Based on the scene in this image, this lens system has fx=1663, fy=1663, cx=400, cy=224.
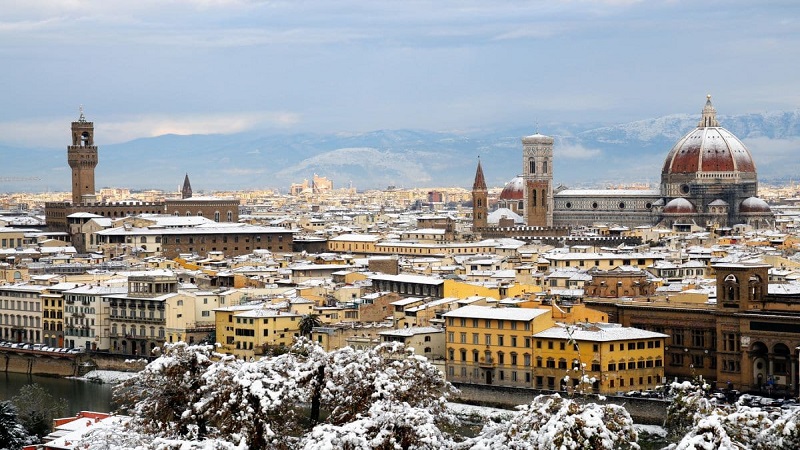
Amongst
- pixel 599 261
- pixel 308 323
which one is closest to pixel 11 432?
pixel 308 323

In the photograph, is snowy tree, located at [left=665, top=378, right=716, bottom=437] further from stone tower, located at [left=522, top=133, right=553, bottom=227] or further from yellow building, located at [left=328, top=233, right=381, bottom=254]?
stone tower, located at [left=522, top=133, right=553, bottom=227]

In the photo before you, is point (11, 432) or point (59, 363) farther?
point (59, 363)

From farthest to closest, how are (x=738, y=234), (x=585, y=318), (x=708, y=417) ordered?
1. (x=738, y=234)
2. (x=585, y=318)
3. (x=708, y=417)

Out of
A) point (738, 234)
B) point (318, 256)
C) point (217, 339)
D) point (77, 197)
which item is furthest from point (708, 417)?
point (77, 197)

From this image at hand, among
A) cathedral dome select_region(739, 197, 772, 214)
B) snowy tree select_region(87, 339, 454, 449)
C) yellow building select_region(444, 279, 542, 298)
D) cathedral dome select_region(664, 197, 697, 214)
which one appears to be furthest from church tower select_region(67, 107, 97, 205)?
snowy tree select_region(87, 339, 454, 449)

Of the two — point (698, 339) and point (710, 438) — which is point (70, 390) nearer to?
point (698, 339)

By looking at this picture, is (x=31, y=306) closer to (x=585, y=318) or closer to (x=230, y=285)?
(x=230, y=285)

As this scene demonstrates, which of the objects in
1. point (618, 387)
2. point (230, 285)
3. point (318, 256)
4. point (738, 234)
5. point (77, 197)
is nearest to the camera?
Result: point (618, 387)
